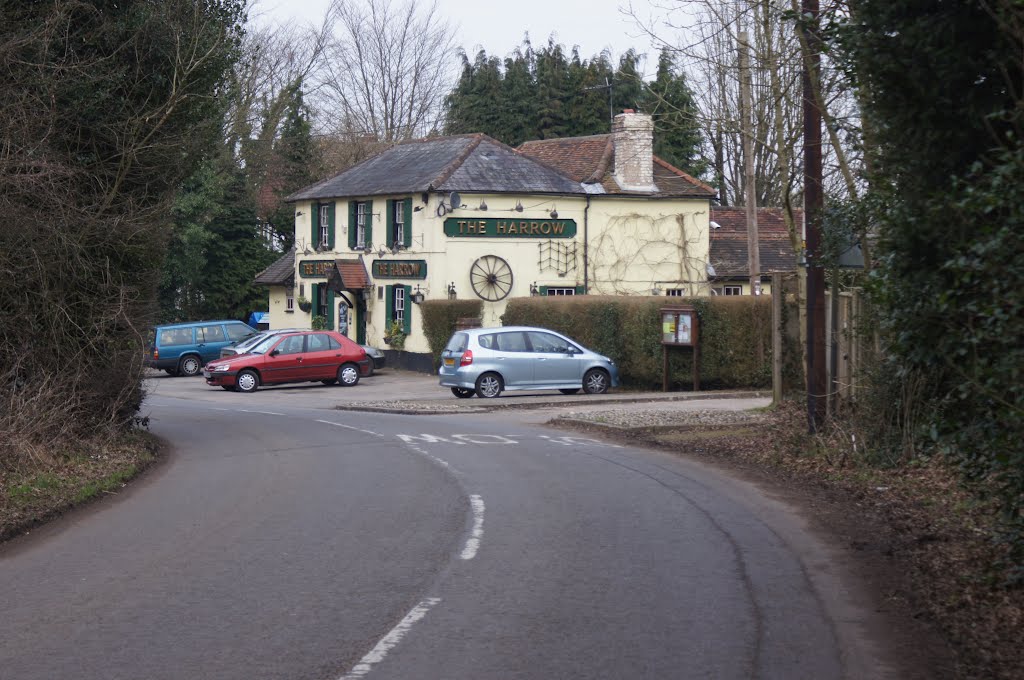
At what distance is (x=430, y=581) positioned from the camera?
27.7ft

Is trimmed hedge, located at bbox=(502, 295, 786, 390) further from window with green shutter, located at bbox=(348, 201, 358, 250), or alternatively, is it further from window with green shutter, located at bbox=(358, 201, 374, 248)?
window with green shutter, located at bbox=(348, 201, 358, 250)

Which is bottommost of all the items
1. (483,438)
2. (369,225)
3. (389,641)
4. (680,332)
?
(389,641)

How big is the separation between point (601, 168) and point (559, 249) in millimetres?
3550

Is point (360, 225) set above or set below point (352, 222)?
below

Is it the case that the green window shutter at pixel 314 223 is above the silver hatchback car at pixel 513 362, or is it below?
above

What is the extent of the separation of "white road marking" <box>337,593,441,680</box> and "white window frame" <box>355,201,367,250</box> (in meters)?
36.3

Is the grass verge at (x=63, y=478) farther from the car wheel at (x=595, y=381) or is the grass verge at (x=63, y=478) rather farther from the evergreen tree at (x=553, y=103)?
the evergreen tree at (x=553, y=103)

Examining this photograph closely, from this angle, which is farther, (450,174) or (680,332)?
(450,174)

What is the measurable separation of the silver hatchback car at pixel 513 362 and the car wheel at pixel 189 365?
14762mm

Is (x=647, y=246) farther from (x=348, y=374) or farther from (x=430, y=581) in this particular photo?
(x=430, y=581)

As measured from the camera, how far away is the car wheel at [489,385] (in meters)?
28.5

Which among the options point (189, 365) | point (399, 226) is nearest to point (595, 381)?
point (399, 226)

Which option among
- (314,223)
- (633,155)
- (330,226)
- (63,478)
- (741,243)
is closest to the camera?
(63,478)

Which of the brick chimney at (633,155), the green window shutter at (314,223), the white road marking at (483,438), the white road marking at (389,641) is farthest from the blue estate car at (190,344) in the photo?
the white road marking at (389,641)
